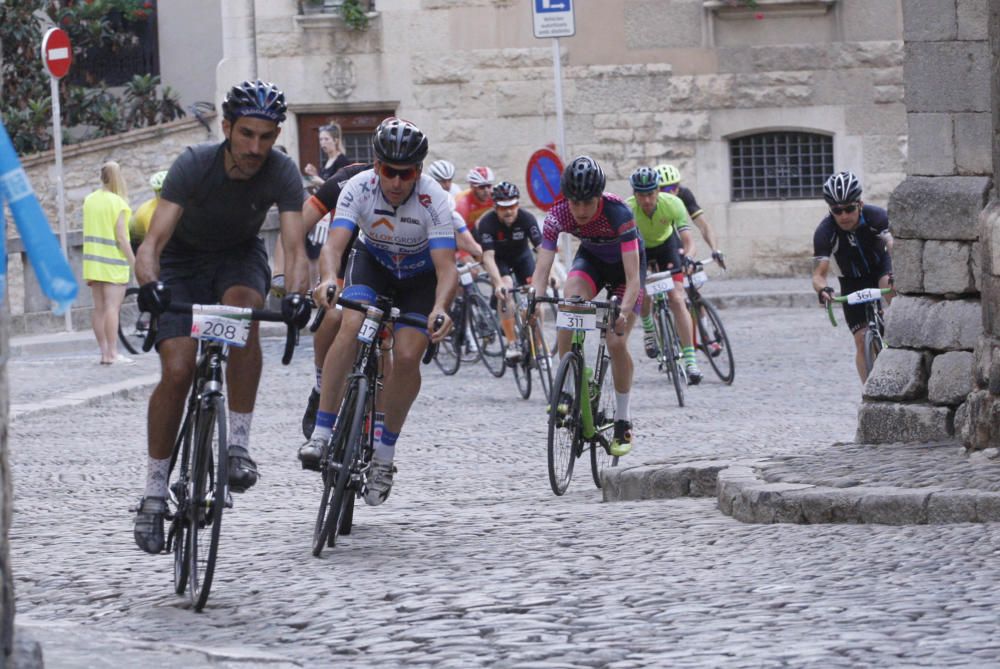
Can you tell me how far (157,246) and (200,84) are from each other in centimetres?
2417

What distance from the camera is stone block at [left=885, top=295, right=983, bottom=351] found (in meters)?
9.84

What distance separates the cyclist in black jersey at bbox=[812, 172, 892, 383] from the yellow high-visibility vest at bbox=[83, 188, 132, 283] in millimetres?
7701

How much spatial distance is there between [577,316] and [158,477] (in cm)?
364

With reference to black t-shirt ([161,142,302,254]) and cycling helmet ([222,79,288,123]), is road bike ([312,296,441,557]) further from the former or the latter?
cycling helmet ([222,79,288,123])

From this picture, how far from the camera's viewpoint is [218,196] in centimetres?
725

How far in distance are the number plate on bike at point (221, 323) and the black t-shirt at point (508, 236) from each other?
30.9ft

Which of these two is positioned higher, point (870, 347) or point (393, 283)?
point (393, 283)

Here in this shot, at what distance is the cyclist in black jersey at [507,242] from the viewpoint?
1598cm

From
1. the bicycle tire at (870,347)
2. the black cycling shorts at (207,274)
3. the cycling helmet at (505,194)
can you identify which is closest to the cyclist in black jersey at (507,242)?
the cycling helmet at (505,194)

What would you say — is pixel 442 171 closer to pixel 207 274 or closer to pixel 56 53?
pixel 56 53

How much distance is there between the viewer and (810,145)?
2552cm

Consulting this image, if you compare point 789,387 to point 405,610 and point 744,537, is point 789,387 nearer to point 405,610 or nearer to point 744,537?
point 744,537

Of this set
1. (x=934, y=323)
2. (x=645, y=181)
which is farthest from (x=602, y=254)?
(x=645, y=181)

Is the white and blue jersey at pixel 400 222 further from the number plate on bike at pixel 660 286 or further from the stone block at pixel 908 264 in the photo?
the number plate on bike at pixel 660 286
